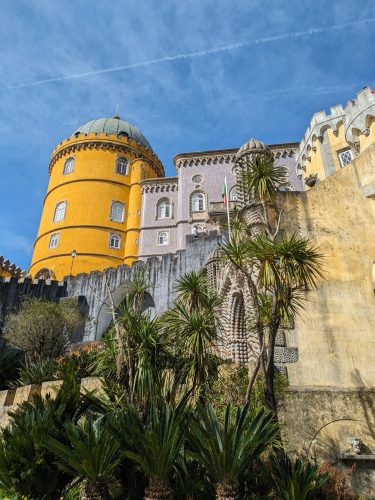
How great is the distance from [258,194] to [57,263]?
25111 millimetres

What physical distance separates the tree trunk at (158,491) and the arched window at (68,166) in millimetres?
33354

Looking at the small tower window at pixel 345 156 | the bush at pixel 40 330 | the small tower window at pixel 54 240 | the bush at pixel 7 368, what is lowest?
the bush at pixel 7 368

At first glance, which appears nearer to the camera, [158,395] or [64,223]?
[158,395]

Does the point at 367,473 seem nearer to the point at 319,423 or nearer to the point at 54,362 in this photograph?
the point at 319,423

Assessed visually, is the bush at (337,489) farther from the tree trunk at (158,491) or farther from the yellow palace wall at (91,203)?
the yellow palace wall at (91,203)

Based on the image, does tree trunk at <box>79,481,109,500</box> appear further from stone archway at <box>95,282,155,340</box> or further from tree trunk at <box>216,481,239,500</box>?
stone archway at <box>95,282,155,340</box>

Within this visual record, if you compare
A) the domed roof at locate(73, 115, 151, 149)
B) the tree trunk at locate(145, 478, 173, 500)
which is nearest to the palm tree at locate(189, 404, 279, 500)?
the tree trunk at locate(145, 478, 173, 500)

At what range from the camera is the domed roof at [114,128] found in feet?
124

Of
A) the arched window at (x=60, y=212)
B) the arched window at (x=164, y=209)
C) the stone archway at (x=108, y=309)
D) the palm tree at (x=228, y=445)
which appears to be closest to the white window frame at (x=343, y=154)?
the stone archway at (x=108, y=309)

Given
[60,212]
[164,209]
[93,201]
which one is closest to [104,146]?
[93,201]

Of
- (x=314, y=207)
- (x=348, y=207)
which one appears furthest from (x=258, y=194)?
(x=348, y=207)

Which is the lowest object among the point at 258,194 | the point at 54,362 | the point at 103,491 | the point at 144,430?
the point at 103,491

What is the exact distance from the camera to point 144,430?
622cm

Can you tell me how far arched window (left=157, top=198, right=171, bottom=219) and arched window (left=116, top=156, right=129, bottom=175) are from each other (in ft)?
15.8
